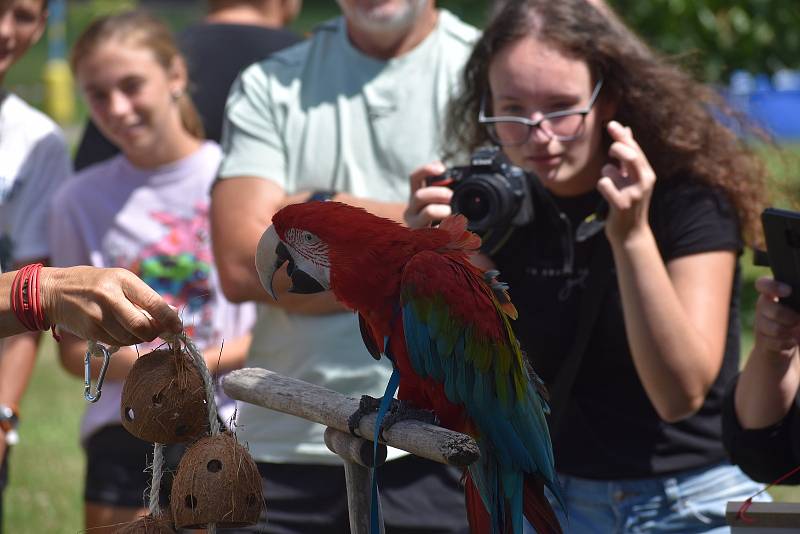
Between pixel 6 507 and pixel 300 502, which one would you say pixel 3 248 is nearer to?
pixel 300 502

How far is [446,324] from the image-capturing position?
153cm

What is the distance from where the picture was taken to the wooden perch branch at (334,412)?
4.18 feet

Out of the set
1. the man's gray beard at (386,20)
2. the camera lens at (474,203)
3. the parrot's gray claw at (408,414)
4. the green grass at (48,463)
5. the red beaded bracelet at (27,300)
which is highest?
the man's gray beard at (386,20)

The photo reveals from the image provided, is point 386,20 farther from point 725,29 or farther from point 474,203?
point 725,29

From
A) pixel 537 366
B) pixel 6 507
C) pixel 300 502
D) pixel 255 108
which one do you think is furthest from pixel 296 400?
pixel 6 507

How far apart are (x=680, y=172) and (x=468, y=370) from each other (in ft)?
2.75

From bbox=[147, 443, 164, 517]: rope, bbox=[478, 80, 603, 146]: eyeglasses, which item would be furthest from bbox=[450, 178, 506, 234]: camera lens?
bbox=[147, 443, 164, 517]: rope

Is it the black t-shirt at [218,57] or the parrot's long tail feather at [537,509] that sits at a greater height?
the parrot's long tail feather at [537,509]

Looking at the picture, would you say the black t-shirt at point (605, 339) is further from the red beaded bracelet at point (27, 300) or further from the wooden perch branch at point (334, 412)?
the red beaded bracelet at point (27, 300)

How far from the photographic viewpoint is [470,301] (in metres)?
1.54

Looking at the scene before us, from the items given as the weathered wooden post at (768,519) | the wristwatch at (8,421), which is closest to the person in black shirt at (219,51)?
the wristwatch at (8,421)

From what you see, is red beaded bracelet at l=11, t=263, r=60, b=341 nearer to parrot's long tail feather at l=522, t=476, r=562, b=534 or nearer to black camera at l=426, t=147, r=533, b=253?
parrot's long tail feather at l=522, t=476, r=562, b=534

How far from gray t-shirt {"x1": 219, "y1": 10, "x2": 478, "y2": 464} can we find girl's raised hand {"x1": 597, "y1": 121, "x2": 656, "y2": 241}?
589 mm

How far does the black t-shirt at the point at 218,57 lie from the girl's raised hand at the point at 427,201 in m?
1.13
